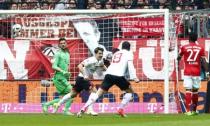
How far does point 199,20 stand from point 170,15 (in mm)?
1177

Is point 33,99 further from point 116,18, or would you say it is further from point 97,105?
point 116,18

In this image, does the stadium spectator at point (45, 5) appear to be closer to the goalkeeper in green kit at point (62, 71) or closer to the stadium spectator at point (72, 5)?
the stadium spectator at point (72, 5)

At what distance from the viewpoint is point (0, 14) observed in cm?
2216

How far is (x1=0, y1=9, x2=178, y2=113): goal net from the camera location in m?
21.7

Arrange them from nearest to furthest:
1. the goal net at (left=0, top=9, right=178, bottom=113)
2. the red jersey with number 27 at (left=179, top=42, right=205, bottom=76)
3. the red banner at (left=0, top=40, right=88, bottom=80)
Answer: the red jersey with number 27 at (left=179, top=42, right=205, bottom=76) → the goal net at (left=0, top=9, right=178, bottom=113) → the red banner at (left=0, top=40, right=88, bottom=80)

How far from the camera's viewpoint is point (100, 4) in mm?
26688

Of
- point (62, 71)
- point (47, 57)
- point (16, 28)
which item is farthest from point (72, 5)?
point (62, 71)

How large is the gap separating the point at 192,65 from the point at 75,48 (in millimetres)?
4249

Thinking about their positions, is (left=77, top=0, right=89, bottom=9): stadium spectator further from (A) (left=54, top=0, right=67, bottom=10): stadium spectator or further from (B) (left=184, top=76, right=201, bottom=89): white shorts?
(B) (left=184, top=76, right=201, bottom=89): white shorts

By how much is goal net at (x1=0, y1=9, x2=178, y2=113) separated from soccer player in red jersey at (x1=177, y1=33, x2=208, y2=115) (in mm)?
2125

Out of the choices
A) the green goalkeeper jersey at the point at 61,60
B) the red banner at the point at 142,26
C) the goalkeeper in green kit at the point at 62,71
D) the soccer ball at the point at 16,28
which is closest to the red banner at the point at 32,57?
the soccer ball at the point at 16,28

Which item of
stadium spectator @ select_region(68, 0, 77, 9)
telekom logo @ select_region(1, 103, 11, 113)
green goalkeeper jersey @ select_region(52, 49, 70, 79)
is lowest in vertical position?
telekom logo @ select_region(1, 103, 11, 113)

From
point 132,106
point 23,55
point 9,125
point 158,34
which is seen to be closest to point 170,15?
point 158,34

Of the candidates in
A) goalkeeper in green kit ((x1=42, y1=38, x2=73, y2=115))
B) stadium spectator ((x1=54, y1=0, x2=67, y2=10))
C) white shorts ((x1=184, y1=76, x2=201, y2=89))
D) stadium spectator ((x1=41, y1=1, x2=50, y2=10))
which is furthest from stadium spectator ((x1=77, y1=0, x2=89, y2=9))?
white shorts ((x1=184, y1=76, x2=201, y2=89))
